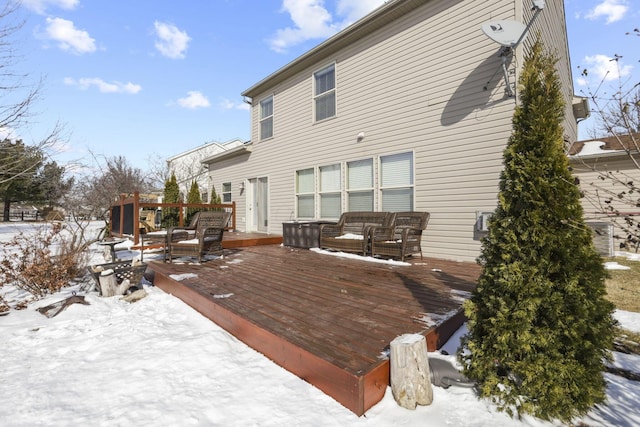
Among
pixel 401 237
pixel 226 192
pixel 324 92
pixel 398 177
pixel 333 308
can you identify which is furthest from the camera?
pixel 226 192

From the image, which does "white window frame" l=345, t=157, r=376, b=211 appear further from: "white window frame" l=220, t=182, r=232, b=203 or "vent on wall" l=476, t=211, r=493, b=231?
"white window frame" l=220, t=182, r=232, b=203

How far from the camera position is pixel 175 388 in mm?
2072

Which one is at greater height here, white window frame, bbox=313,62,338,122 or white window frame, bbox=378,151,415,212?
white window frame, bbox=313,62,338,122

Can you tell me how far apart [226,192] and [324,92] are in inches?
243

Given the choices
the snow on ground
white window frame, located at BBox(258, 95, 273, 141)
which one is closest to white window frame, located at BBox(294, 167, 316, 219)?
white window frame, located at BBox(258, 95, 273, 141)

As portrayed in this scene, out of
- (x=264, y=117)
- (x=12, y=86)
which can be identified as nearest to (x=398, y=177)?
(x=264, y=117)

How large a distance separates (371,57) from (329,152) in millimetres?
2394

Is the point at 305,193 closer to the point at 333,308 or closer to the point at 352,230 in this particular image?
the point at 352,230

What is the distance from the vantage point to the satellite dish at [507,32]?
14.7 feet

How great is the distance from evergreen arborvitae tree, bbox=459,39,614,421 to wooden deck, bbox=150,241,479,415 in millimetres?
639

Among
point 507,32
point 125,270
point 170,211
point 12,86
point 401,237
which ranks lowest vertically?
point 125,270

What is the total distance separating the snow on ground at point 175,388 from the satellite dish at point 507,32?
14.1ft

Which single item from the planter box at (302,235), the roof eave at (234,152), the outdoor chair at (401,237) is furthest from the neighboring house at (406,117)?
the roof eave at (234,152)

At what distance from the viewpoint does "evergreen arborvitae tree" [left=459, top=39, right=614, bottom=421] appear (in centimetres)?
170
